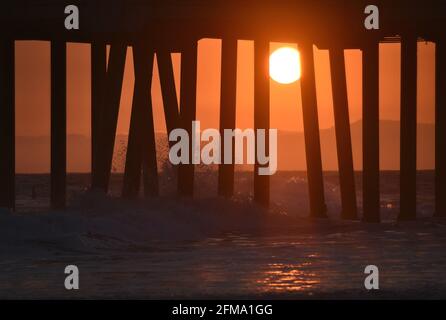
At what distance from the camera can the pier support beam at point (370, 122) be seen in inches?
1370

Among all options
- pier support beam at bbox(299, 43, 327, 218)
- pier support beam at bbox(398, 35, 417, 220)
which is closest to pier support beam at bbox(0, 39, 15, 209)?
pier support beam at bbox(299, 43, 327, 218)

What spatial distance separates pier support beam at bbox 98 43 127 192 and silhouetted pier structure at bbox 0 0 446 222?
0.09 feet

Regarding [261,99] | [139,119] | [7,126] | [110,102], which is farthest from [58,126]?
[261,99]

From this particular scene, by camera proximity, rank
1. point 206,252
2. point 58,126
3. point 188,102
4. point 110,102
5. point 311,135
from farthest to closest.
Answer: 1. point 311,135
2. point 58,126
3. point 188,102
4. point 110,102
5. point 206,252

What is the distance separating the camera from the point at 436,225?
3309 centimetres

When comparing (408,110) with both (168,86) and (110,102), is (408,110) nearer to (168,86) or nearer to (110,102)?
(168,86)

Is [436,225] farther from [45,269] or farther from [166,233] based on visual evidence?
[45,269]

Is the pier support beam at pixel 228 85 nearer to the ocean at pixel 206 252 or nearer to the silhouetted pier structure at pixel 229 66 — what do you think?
the silhouetted pier structure at pixel 229 66

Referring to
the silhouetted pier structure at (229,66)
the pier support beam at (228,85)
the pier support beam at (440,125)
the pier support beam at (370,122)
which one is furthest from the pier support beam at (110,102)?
the pier support beam at (440,125)

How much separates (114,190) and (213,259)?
71.4m

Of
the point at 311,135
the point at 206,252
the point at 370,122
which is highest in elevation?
the point at 370,122

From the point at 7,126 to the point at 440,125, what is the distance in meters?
12.7

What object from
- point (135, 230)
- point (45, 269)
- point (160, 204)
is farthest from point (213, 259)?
point (160, 204)

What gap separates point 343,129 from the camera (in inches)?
1427
